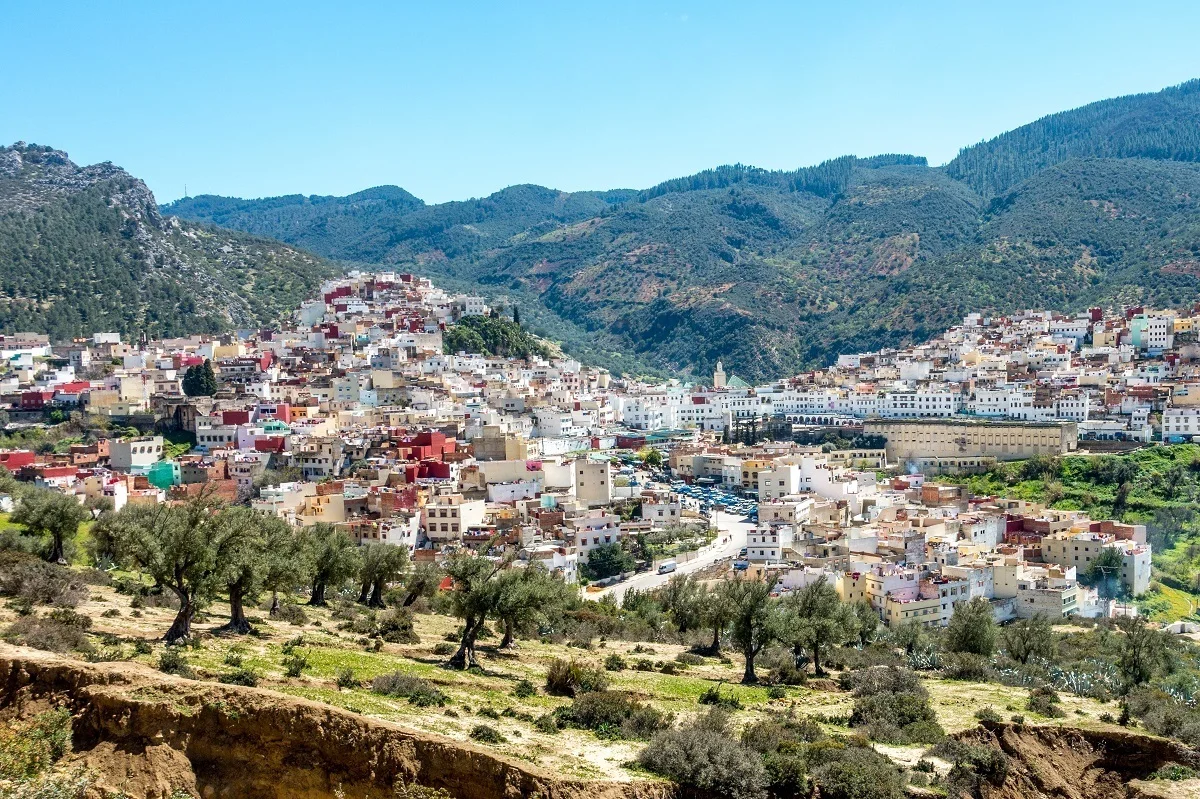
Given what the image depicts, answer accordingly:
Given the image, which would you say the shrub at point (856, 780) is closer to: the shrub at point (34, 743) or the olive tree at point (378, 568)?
the shrub at point (34, 743)

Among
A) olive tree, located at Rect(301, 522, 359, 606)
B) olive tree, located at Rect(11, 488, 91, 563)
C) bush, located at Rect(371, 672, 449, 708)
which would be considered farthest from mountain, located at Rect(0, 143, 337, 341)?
bush, located at Rect(371, 672, 449, 708)

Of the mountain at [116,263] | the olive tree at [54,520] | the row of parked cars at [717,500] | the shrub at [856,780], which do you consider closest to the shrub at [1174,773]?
the shrub at [856,780]

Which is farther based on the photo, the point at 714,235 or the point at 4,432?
the point at 714,235

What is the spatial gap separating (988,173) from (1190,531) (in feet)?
513

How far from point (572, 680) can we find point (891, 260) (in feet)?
456

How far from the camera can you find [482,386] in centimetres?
7119

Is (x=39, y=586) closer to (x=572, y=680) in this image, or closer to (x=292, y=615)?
(x=292, y=615)

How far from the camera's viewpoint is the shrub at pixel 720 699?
1916cm

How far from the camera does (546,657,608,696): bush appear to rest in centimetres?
1884

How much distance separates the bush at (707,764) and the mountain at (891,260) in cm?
9852

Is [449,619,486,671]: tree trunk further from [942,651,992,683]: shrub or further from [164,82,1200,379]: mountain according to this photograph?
[164,82,1200,379]: mountain

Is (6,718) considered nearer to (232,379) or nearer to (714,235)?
(232,379)

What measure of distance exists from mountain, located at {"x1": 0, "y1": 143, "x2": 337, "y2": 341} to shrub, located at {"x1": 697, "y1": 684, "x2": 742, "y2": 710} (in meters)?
74.4

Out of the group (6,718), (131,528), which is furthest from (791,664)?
(6,718)
